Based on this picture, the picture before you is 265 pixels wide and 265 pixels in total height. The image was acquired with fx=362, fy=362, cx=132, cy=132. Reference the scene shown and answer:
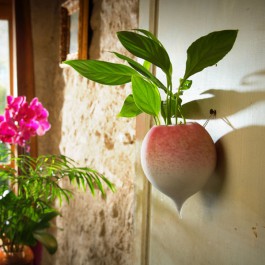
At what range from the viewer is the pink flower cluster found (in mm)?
Answer: 1648

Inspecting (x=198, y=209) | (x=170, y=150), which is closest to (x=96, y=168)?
(x=198, y=209)

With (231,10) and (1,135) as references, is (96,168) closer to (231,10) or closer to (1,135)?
(1,135)

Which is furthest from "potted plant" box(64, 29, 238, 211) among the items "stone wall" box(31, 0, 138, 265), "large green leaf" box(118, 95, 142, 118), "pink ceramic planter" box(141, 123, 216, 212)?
"stone wall" box(31, 0, 138, 265)

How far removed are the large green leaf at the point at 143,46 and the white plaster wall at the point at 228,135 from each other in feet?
0.58

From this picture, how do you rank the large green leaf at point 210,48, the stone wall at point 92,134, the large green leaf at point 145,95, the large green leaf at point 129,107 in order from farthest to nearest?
the stone wall at point 92,134 < the large green leaf at point 129,107 < the large green leaf at point 145,95 < the large green leaf at point 210,48

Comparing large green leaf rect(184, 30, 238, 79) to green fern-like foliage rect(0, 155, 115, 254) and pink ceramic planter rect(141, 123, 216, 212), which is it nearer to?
pink ceramic planter rect(141, 123, 216, 212)

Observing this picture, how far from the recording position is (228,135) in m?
0.95

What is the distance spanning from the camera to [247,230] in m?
0.89

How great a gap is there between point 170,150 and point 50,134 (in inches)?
68.3

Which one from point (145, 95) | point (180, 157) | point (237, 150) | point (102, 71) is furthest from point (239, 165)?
point (102, 71)

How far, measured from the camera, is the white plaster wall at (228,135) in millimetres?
850

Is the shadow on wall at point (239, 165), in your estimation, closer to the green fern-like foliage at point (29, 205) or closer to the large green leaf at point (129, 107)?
the large green leaf at point (129, 107)

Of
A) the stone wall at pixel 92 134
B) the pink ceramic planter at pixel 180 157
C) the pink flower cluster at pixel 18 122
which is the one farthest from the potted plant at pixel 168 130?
the pink flower cluster at pixel 18 122

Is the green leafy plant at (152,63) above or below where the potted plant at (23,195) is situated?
above
